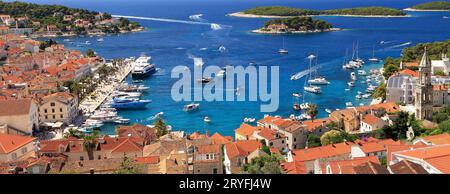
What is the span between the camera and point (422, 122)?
10.8m

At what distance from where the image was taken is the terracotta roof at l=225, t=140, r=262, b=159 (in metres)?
7.80

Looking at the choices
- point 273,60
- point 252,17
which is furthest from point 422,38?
point 252,17

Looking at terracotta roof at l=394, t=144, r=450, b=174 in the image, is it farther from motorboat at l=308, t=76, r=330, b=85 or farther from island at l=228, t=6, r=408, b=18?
island at l=228, t=6, r=408, b=18

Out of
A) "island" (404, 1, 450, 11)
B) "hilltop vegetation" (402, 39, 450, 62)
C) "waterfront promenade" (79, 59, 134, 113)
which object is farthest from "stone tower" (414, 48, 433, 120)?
"island" (404, 1, 450, 11)

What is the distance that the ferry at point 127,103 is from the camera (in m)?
15.5

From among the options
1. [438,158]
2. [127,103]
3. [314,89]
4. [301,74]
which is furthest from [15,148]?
[301,74]

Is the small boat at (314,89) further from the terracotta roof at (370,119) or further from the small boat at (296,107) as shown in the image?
the terracotta roof at (370,119)

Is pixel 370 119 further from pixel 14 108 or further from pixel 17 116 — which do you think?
pixel 14 108

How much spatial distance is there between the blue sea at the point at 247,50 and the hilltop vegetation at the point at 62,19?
2828mm

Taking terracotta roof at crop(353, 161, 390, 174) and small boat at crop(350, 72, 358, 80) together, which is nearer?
terracotta roof at crop(353, 161, 390, 174)

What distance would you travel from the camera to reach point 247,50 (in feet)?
93.6

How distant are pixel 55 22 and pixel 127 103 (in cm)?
2690

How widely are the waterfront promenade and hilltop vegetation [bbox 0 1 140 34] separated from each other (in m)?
17.5
